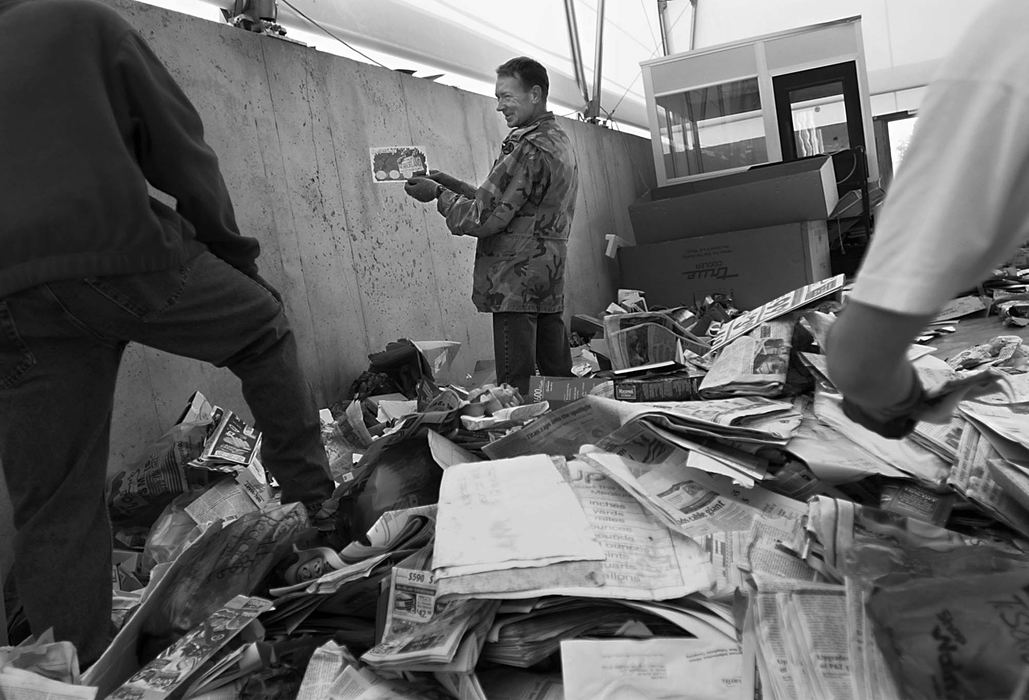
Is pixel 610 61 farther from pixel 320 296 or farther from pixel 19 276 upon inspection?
pixel 19 276

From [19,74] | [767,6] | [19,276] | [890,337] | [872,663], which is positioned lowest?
[872,663]

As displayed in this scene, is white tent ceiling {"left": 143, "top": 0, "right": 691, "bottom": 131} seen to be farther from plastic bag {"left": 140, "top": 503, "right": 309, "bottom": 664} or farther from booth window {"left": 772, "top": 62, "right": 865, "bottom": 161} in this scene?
plastic bag {"left": 140, "top": 503, "right": 309, "bottom": 664}

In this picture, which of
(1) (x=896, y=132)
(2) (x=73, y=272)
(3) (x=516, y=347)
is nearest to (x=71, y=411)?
(2) (x=73, y=272)

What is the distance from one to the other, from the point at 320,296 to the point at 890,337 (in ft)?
9.88

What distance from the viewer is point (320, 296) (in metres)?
3.44

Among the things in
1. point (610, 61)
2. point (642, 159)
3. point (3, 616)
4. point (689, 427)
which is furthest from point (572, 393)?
point (610, 61)

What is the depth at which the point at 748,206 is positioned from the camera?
19.3ft

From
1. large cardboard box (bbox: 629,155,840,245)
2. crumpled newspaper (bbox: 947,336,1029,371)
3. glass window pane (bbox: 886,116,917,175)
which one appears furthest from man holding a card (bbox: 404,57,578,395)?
glass window pane (bbox: 886,116,917,175)

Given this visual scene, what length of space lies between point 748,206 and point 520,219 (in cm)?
332

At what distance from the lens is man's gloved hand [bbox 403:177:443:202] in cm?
325

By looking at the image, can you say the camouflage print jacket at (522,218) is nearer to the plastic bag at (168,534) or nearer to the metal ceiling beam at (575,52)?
the plastic bag at (168,534)

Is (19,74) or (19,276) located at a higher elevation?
(19,74)

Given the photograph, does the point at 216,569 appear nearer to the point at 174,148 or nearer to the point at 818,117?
the point at 174,148

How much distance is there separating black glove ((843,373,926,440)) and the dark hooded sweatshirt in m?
1.30
